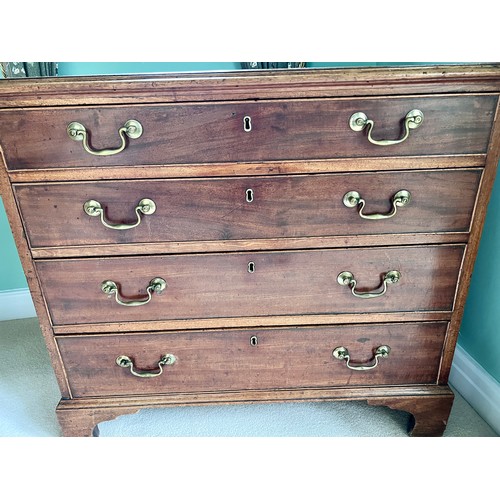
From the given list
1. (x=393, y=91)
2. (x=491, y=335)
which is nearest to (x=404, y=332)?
(x=491, y=335)

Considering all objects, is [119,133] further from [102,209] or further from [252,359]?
[252,359]

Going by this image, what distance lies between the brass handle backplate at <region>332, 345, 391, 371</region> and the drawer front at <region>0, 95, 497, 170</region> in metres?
0.51

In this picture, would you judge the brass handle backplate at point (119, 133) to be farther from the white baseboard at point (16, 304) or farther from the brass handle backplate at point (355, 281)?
the white baseboard at point (16, 304)

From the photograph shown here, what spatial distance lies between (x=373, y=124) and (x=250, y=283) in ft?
1.51

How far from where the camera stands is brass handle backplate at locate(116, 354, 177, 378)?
114cm

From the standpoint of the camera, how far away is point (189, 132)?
917 mm

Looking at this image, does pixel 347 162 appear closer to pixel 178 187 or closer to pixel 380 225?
pixel 380 225

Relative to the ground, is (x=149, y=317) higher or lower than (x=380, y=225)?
lower

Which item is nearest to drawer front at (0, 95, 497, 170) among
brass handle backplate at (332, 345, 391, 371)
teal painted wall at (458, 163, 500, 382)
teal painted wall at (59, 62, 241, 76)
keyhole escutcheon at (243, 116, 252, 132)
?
keyhole escutcheon at (243, 116, 252, 132)

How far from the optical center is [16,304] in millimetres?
1807

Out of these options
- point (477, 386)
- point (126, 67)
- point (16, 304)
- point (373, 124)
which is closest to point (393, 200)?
point (373, 124)

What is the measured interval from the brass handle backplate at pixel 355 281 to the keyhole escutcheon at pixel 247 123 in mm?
412

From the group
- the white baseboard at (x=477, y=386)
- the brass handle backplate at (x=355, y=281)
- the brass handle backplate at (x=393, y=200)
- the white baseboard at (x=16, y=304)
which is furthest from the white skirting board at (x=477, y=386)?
the white baseboard at (x=16, y=304)
